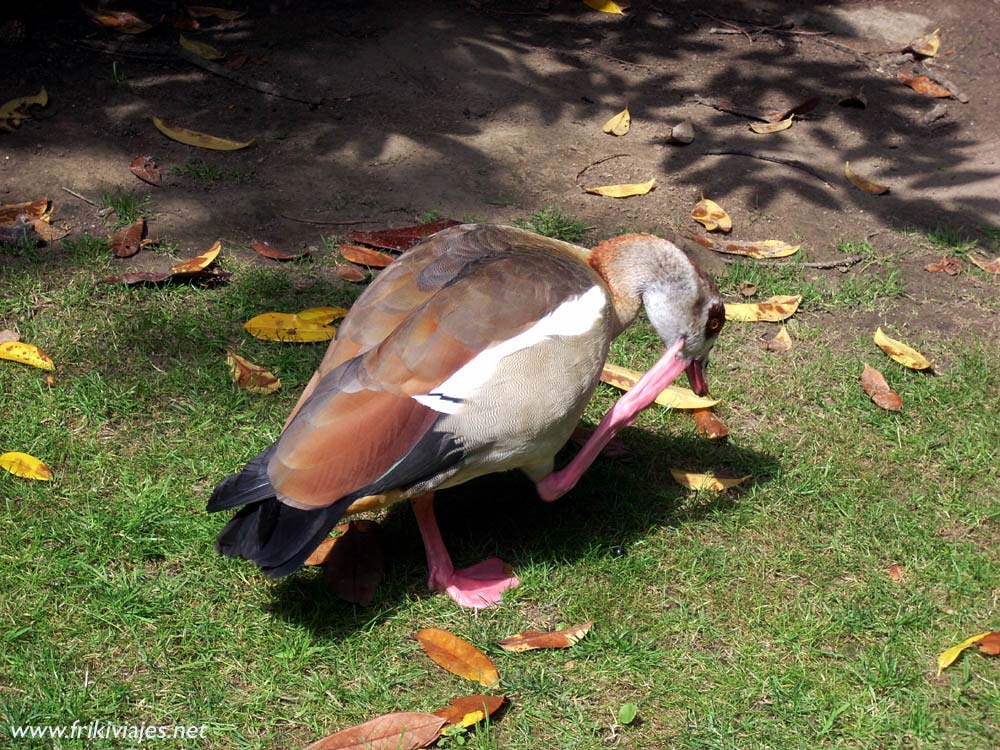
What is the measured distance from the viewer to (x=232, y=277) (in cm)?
460

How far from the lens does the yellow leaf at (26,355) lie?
158 inches

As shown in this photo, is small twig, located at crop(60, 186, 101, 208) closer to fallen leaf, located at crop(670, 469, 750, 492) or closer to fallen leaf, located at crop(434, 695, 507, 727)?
fallen leaf, located at crop(670, 469, 750, 492)

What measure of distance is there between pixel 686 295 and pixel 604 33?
4.01 meters

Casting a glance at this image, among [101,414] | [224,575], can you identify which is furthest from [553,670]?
[101,414]

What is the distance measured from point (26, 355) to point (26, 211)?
1044 mm

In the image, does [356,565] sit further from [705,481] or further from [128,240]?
[128,240]

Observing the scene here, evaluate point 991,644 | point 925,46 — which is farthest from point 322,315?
point 925,46

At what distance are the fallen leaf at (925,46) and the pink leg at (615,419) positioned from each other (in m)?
4.41

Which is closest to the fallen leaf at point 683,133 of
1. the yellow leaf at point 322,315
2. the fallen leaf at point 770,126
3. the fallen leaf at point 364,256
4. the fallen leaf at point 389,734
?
the fallen leaf at point 770,126

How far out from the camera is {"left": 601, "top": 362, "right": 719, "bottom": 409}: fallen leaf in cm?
417

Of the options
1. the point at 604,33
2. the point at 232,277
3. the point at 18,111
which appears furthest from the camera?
the point at 604,33

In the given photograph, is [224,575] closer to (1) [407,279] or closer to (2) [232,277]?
(1) [407,279]

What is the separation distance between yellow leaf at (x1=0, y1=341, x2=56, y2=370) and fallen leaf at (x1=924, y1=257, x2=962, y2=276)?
13.0 ft

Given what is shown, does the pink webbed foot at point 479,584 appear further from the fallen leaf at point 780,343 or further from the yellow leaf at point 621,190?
the yellow leaf at point 621,190
